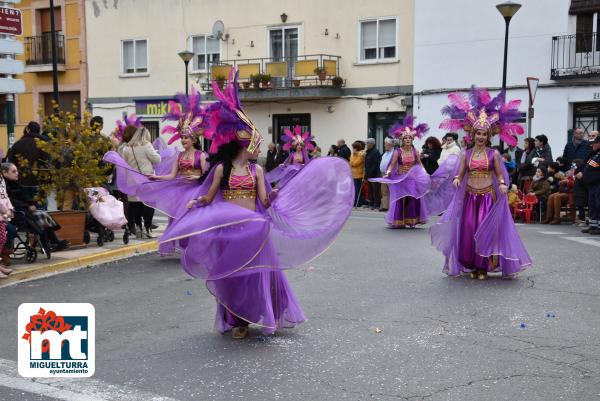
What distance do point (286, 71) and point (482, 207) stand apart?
18.9m

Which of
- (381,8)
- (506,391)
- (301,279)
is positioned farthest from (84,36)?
(506,391)

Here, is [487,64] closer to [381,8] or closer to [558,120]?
[558,120]

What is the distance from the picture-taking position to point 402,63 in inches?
987

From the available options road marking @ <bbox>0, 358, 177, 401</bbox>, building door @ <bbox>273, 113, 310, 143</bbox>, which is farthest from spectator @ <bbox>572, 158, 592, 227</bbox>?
building door @ <bbox>273, 113, 310, 143</bbox>

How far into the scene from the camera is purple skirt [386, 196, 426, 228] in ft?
47.8

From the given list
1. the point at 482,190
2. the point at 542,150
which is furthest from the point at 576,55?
→ the point at 482,190

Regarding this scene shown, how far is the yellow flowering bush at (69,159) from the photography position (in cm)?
1096

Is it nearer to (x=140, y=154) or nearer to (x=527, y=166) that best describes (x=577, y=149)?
(x=527, y=166)

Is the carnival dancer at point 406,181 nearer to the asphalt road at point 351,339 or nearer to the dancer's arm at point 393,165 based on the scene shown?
the dancer's arm at point 393,165

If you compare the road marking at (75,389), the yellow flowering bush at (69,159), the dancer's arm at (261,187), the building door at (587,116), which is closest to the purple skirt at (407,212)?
the yellow flowering bush at (69,159)

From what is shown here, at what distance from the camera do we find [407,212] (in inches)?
575

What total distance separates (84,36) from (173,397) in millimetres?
29786

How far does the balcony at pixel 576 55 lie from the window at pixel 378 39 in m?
5.66

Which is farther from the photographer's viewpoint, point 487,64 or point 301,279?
point 487,64
